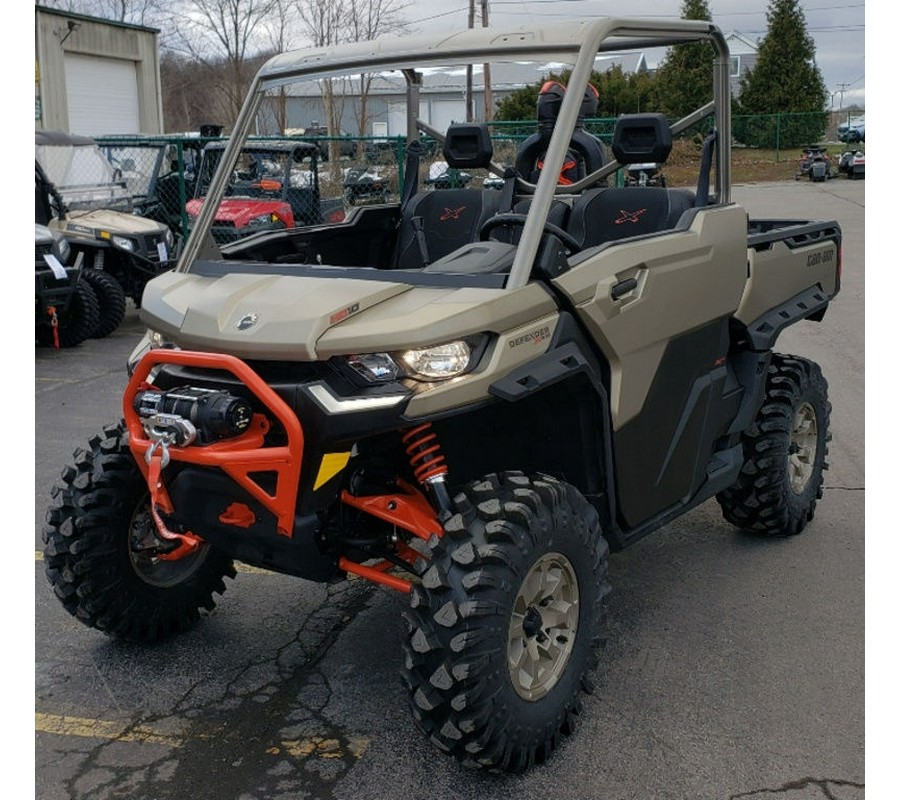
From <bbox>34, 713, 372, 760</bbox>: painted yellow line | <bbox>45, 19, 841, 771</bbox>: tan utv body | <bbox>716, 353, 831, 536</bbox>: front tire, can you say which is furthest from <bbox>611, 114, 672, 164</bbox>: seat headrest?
<bbox>34, 713, 372, 760</bbox>: painted yellow line

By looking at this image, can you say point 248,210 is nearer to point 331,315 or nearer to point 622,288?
point 622,288

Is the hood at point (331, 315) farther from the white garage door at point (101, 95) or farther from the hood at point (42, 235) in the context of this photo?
the white garage door at point (101, 95)

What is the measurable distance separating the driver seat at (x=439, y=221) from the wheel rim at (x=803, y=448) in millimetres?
1822

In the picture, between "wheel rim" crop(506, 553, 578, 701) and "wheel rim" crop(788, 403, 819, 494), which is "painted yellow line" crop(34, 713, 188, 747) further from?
"wheel rim" crop(788, 403, 819, 494)

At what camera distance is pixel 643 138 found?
4008 millimetres

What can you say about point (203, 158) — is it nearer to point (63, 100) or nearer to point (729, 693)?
point (729, 693)

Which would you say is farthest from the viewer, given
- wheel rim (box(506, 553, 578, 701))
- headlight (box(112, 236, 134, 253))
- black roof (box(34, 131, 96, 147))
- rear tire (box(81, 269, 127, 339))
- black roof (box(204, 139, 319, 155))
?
black roof (box(34, 131, 96, 147))

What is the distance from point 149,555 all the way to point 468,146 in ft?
6.74

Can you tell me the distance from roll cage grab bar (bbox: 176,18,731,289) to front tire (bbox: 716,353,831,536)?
1010 mm

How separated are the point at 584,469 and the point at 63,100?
91.5 feet

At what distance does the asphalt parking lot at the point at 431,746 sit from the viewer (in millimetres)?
3379

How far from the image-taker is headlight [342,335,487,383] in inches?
129

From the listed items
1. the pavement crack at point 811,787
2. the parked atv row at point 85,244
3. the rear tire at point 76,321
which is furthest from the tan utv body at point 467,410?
the rear tire at point 76,321

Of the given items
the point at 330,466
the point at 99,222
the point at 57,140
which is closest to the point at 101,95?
the point at 57,140
